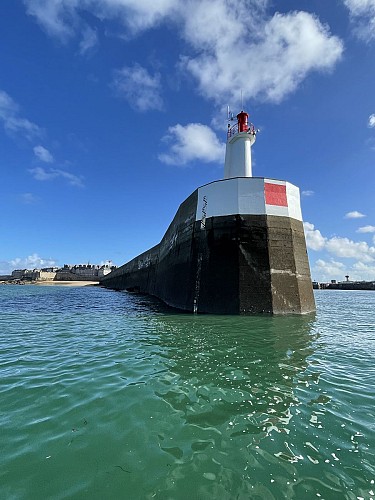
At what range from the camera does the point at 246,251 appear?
11.8 metres

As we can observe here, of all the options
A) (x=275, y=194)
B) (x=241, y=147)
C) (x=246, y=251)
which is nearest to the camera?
(x=246, y=251)

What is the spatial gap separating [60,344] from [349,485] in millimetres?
6015

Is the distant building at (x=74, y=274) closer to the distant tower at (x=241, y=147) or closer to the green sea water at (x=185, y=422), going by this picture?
the distant tower at (x=241, y=147)

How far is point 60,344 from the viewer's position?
6512 millimetres

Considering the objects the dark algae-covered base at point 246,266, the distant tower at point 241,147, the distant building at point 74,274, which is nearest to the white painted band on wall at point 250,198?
the dark algae-covered base at point 246,266

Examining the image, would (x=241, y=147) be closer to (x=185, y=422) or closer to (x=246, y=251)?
(x=246, y=251)

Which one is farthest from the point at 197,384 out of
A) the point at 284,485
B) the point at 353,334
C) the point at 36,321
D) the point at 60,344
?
the point at 36,321

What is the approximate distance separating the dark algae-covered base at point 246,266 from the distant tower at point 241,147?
5606 millimetres

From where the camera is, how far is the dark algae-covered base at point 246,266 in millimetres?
11461

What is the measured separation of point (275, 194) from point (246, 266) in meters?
3.56

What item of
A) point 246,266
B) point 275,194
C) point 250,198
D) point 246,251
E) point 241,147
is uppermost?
point 241,147

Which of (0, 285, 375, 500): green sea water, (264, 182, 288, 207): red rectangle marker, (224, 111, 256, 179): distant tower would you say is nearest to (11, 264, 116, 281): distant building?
(224, 111, 256, 179): distant tower

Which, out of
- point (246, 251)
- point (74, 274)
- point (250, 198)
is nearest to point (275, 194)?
point (250, 198)

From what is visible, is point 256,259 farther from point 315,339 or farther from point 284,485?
point 284,485
